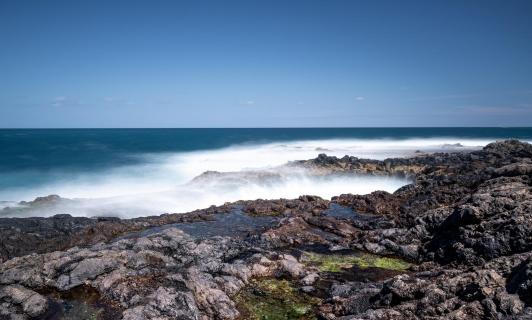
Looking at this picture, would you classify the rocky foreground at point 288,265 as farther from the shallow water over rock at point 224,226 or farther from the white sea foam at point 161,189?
the white sea foam at point 161,189

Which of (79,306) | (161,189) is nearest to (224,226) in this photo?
(79,306)

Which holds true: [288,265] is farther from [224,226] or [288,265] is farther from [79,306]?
[224,226]

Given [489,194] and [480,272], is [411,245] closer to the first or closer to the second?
[489,194]

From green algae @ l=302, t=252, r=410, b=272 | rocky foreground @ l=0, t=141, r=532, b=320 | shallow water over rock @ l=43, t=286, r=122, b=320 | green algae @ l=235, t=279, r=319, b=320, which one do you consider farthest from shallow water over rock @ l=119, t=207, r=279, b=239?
shallow water over rock @ l=43, t=286, r=122, b=320

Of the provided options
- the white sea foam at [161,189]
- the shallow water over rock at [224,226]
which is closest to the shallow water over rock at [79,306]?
the shallow water over rock at [224,226]

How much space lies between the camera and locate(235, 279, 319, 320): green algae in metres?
12.3

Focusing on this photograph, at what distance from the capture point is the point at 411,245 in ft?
58.9

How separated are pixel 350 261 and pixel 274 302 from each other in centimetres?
508

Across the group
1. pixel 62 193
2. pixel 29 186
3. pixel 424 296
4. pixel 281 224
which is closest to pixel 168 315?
pixel 424 296

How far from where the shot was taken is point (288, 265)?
15.6 meters

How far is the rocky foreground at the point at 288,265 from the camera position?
10305mm

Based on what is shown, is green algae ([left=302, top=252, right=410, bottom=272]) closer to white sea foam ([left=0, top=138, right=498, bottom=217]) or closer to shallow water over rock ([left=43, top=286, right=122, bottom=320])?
shallow water over rock ([left=43, top=286, right=122, bottom=320])

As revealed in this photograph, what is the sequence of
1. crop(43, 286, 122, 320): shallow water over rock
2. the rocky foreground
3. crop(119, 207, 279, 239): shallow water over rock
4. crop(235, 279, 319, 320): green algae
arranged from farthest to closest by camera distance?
1. crop(119, 207, 279, 239): shallow water over rock
2. crop(235, 279, 319, 320): green algae
3. crop(43, 286, 122, 320): shallow water over rock
4. the rocky foreground

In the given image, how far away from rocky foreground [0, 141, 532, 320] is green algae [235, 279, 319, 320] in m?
0.04
